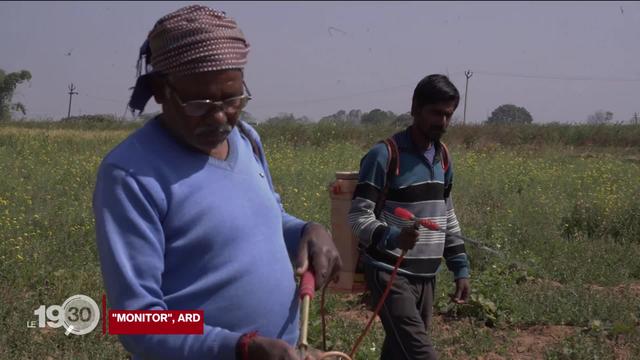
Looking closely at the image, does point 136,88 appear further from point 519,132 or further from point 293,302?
point 519,132

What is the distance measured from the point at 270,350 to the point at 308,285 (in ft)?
1.01

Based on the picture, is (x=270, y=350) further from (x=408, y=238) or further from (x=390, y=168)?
(x=390, y=168)

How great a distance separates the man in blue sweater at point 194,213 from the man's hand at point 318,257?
0.25ft

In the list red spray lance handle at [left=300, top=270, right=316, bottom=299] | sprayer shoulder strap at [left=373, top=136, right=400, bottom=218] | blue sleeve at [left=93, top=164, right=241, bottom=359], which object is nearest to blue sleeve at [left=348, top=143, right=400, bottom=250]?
sprayer shoulder strap at [left=373, top=136, right=400, bottom=218]

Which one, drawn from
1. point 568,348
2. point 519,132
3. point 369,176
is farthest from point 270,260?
point 519,132

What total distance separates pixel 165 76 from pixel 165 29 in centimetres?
10

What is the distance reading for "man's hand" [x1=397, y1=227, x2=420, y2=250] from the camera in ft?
9.05

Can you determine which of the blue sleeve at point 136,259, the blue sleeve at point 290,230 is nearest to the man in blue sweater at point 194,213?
the blue sleeve at point 136,259

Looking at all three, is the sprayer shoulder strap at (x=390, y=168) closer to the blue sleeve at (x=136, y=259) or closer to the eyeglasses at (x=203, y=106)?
the eyeglasses at (x=203, y=106)

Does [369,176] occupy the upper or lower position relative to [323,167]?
upper

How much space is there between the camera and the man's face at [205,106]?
1.58 meters

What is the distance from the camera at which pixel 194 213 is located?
5.10ft

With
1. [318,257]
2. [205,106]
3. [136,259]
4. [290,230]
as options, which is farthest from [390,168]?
[136,259]

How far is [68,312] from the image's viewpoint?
192 inches
